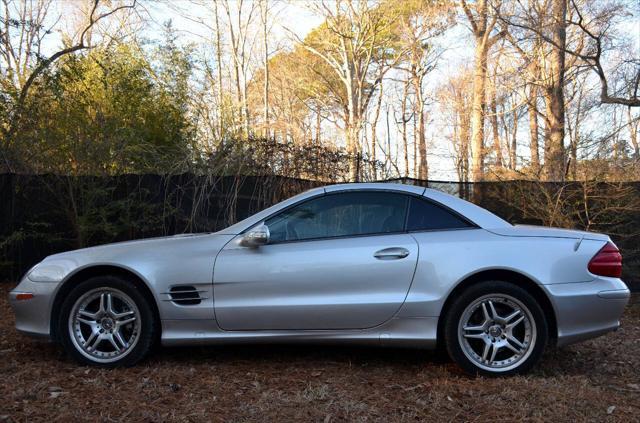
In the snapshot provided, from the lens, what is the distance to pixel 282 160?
8602mm

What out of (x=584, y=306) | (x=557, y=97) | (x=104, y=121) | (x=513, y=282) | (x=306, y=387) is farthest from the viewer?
(x=557, y=97)

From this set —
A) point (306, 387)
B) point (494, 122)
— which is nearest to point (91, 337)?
Result: point (306, 387)

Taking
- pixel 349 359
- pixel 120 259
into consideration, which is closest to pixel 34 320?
pixel 120 259

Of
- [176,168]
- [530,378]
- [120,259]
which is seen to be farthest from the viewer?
[176,168]

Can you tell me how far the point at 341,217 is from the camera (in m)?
4.18

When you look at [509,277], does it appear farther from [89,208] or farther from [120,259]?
[89,208]

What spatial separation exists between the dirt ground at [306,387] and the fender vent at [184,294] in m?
0.50

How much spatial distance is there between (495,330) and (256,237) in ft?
6.01

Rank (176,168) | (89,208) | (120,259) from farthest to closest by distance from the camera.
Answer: (176,168) → (89,208) → (120,259)

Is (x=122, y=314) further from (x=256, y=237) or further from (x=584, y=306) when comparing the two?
(x=584, y=306)

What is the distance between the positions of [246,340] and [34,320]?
5.38ft

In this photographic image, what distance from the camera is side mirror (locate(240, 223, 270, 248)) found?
3939 millimetres

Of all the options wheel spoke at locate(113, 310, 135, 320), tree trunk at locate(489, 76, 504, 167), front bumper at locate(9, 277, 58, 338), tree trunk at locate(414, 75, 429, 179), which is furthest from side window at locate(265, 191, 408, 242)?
tree trunk at locate(414, 75, 429, 179)

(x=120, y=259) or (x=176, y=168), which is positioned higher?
(x=176, y=168)
